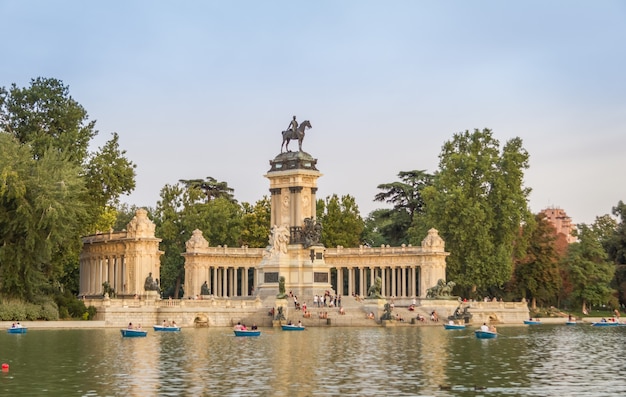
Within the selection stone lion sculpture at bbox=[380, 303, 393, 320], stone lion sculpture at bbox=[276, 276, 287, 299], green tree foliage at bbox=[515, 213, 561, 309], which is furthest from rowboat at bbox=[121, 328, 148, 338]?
green tree foliage at bbox=[515, 213, 561, 309]

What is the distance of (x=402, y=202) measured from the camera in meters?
118

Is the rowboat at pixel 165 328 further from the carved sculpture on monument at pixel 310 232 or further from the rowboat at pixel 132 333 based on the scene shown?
the carved sculpture on monument at pixel 310 232

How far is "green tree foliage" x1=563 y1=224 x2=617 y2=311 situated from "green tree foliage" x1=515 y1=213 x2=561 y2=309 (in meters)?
2.21

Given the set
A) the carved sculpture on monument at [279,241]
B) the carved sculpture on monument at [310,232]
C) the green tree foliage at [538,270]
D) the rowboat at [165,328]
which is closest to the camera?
the rowboat at [165,328]

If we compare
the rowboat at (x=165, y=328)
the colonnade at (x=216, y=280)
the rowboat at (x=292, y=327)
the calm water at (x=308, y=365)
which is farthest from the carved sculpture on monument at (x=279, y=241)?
the calm water at (x=308, y=365)

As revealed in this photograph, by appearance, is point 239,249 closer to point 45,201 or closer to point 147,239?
point 147,239

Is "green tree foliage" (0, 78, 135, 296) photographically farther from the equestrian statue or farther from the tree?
the tree

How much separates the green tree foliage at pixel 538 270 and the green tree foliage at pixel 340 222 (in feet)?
56.3

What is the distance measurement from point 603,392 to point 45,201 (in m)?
43.1

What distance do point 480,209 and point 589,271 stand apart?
49.3 feet

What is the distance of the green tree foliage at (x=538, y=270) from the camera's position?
10169 centimetres

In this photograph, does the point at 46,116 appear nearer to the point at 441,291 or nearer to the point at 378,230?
the point at 441,291

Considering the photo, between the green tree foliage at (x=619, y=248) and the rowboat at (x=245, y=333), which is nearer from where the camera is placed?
the rowboat at (x=245, y=333)

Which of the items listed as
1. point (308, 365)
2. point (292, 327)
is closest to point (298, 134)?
point (292, 327)
